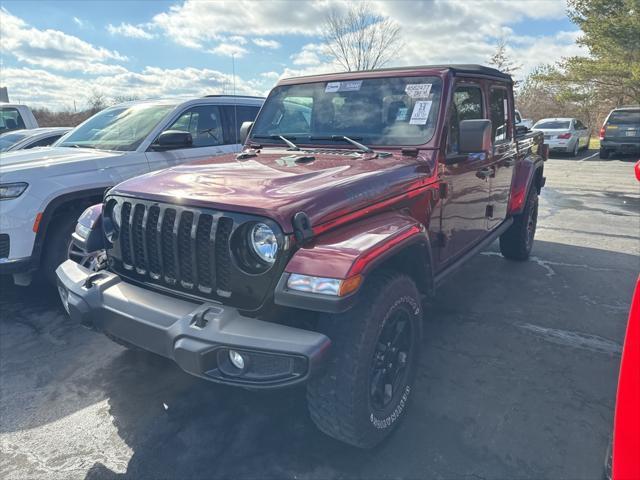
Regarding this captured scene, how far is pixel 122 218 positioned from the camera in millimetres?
2555

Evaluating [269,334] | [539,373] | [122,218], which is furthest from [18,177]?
[539,373]

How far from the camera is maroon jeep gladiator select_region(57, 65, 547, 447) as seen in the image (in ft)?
6.52

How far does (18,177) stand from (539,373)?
4.42m

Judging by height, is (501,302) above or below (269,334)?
below

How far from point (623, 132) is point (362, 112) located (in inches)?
644

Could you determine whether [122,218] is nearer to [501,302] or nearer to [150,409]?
[150,409]

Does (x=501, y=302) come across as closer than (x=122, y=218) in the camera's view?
No

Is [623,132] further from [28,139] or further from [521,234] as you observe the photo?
[28,139]

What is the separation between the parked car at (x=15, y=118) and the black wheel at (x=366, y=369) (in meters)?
10.2

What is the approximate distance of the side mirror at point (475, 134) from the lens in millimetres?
2891

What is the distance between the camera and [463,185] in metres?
3.47

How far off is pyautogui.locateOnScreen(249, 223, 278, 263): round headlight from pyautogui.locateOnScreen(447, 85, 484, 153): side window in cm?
168

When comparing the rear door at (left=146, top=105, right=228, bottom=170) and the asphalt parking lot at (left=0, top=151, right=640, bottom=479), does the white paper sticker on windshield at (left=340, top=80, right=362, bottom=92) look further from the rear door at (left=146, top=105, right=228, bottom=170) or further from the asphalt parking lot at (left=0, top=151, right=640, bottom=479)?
the rear door at (left=146, top=105, right=228, bottom=170)

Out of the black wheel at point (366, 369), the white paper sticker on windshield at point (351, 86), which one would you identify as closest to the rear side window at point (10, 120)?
the white paper sticker on windshield at point (351, 86)
